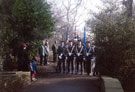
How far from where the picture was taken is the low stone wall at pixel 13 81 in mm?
9172

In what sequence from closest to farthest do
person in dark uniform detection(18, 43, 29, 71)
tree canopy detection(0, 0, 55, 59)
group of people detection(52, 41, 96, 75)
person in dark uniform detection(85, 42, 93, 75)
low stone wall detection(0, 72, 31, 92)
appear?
low stone wall detection(0, 72, 31, 92) → person in dark uniform detection(18, 43, 29, 71) → person in dark uniform detection(85, 42, 93, 75) → group of people detection(52, 41, 96, 75) → tree canopy detection(0, 0, 55, 59)

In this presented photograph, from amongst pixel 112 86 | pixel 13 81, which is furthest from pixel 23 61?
pixel 112 86

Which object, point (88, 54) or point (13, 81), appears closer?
point (13, 81)

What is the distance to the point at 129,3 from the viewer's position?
58.1 feet

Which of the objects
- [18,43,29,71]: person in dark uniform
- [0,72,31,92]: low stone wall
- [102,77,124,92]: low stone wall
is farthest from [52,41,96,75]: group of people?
[102,77,124,92]: low stone wall

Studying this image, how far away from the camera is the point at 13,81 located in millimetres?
9594

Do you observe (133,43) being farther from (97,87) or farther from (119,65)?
(97,87)

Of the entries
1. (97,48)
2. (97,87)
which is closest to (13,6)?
(97,48)

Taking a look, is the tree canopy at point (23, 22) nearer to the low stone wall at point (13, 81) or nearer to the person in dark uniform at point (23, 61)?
the person in dark uniform at point (23, 61)

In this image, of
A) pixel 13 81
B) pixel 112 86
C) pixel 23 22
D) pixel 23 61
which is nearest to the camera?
pixel 112 86

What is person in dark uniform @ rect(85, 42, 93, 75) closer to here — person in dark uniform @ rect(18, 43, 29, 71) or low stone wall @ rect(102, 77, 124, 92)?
person in dark uniform @ rect(18, 43, 29, 71)

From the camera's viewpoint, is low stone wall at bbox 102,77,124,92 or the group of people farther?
the group of people

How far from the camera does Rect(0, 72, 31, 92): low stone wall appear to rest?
9172mm

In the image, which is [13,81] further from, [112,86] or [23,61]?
[112,86]
